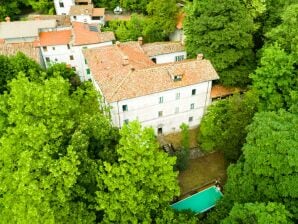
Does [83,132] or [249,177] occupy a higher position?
[83,132]

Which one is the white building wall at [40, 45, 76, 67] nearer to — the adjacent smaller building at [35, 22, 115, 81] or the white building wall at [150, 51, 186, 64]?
the adjacent smaller building at [35, 22, 115, 81]

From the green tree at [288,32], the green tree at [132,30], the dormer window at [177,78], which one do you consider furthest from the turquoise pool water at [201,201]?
the green tree at [132,30]

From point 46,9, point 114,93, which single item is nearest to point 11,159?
point 114,93

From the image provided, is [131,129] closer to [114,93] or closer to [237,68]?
[114,93]

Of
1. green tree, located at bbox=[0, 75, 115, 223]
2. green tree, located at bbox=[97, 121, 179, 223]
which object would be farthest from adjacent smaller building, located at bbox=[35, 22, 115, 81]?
green tree, located at bbox=[97, 121, 179, 223]

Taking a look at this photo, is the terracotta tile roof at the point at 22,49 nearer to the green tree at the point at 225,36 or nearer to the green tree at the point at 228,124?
the green tree at the point at 225,36

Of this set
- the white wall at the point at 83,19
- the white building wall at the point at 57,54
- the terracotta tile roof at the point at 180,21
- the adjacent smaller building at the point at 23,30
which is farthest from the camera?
the white wall at the point at 83,19
